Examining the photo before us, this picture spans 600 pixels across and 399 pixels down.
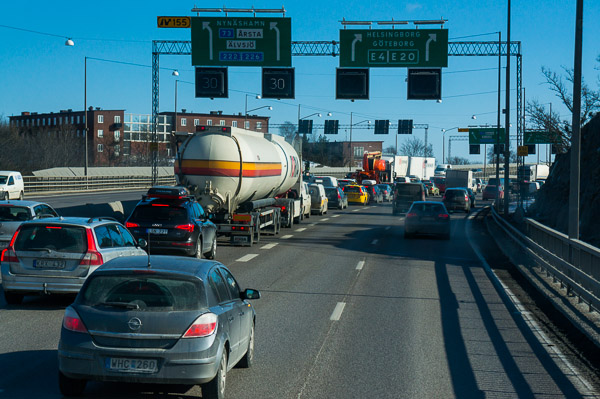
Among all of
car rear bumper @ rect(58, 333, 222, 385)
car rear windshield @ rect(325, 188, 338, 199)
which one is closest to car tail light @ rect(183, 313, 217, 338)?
car rear bumper @ rect(58, 333, 222, 385)

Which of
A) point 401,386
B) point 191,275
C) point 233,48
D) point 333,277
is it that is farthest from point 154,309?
point 233,48

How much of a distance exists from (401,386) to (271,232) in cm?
2225

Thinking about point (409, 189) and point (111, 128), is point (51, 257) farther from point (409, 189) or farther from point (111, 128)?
point (111, 128)

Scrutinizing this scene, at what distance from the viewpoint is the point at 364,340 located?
34.7 feet

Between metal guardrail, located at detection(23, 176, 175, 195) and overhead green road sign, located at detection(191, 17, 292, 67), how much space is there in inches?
1050

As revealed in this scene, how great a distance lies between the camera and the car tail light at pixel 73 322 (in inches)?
267

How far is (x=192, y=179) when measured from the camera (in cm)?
2361

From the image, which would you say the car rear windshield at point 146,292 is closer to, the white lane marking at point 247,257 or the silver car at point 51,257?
the silver car at point 51,257

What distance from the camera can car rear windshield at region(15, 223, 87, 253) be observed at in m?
12.3

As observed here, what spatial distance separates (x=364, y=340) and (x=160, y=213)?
9925 millimetres

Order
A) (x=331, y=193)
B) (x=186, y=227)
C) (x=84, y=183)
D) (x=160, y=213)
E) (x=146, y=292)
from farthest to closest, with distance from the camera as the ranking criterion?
(x=84, y=183) < (x=331, y=193) < (x=160, y=213) < (x=186, y=227) < (x=146, y=292)

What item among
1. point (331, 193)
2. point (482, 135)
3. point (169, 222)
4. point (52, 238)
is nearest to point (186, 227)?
point (169, 222)

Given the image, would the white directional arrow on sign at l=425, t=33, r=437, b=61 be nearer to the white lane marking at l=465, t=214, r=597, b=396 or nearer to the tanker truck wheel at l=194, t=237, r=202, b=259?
the white lane marking at l=465, t=214, r=597, b=396

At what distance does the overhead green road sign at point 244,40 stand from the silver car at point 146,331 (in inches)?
991
